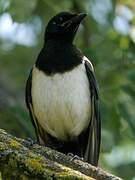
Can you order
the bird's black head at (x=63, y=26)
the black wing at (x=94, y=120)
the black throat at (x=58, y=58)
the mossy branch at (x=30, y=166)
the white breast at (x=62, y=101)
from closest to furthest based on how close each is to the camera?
1. the mossy branch at (x=30, y=166)
2. the white breast at (x=62, y=101)
3. the black throat at (x=58, y=58)
4. the black wing at (x=94, y=120)
5. the bird's black head at (x=63, y=26)

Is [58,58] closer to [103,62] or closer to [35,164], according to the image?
[103,62]

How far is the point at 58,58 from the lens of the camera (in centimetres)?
725

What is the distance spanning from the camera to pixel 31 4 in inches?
287

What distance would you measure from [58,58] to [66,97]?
1.70 feet

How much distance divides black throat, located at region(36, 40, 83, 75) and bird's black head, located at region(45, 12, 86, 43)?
10cm

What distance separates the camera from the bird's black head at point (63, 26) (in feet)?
24.7

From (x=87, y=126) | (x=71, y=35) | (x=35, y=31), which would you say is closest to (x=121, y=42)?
(x=71, y=35)

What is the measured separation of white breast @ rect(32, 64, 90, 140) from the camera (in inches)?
273

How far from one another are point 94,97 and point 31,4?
1.20 meters

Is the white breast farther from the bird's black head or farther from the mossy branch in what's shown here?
the mossy branch

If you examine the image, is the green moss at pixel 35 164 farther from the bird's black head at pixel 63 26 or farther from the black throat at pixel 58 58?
the bird's black head at pixel 63 26

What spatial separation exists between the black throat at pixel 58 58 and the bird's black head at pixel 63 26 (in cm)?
10

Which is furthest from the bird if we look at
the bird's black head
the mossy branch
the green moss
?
the green moss

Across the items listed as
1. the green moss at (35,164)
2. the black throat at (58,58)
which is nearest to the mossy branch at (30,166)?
the green moss at (35,164)
